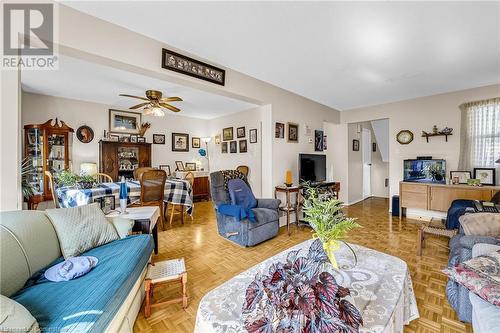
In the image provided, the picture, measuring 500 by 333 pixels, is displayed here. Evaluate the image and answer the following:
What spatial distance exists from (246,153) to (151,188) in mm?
2531

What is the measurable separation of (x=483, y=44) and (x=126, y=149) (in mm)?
6072

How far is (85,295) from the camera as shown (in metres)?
1.12

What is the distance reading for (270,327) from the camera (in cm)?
72

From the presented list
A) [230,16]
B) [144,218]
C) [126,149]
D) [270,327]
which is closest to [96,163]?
[126,149]

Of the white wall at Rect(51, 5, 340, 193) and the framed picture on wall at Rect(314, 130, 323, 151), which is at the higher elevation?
the white wall at Rect(51, 5, 340, 193)

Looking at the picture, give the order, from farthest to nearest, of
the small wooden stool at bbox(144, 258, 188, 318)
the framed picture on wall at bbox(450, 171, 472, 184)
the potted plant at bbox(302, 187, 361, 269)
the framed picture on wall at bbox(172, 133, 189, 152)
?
1. the framed picture on wall at bbox(172, 133, 189, 152)
2. the framed picture on wall at bbox(450, 171, 472, 184)
3. the small wooden stool at bbox(144, 258, 188, 318)
4. the potted plant at bbox(302, 187, 361, 269)

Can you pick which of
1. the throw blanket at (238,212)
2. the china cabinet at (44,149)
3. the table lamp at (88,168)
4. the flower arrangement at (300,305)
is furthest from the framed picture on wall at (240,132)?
the flower arrangement at (300,305)

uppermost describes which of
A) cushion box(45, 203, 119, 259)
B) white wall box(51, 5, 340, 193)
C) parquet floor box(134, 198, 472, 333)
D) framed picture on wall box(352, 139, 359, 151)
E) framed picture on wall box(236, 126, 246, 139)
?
white wall box(51, 5, 340, 193)

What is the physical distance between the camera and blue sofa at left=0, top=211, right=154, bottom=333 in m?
1.00

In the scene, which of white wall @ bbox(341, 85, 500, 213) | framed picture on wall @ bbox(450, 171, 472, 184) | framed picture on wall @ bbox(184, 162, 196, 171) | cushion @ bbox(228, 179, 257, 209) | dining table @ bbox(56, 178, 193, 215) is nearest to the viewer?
dining table @ bbox(56, 178, 193, 215)

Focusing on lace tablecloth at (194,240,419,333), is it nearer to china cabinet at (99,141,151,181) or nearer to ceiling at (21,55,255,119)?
ceiling at (21,55,255,119)

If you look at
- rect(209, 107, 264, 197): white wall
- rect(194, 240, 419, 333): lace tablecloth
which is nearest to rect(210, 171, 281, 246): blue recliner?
rect(194, 240, 419, 333): lace tablecloth

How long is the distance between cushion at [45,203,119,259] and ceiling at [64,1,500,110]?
1723 millimetres

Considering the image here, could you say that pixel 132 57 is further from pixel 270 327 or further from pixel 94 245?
pixel 270 327
